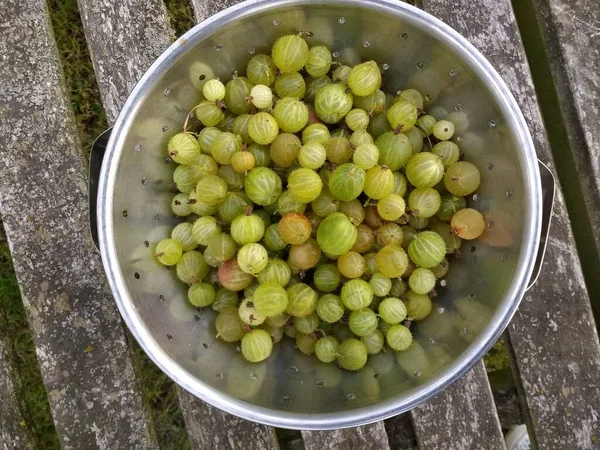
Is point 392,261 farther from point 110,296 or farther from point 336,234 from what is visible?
point 110,296

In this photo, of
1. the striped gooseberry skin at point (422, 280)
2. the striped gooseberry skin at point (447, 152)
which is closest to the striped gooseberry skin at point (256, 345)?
the striped gooseberry skin at point (422, 280)

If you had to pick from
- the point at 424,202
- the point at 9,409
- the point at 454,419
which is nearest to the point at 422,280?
the point at 424,202

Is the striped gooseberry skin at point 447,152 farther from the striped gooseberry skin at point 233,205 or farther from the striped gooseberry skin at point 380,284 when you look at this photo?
the striped gooseberry skin at point 233,205

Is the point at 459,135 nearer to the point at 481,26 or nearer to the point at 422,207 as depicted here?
the point at 422,207

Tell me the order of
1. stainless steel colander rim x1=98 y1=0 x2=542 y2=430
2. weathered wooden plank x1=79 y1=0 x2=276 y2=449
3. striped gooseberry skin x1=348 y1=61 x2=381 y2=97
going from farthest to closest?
weathered wooden plank x1=79 y1=0 x2=276 y2=449 → striped gooseberry skin x1=348 y1=61 x2=381 y2=97 → stainless steel colander rim x1=98 y1=0 x2=542 y2=430

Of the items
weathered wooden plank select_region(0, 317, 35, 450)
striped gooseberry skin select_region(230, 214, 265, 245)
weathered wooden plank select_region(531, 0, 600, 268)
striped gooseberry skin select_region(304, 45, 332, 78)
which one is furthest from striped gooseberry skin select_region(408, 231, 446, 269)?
weathered wooden plank select_region(0, 317, 35, 450)

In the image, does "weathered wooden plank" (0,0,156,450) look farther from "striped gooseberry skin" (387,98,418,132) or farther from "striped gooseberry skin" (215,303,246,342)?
"striped gooseberry skin" (387,98,418,132)

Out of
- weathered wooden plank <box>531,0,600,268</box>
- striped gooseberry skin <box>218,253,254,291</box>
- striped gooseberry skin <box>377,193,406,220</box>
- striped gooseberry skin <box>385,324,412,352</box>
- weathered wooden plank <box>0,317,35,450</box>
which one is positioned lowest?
weathered wooden plank <box>0,317,35,450</box>

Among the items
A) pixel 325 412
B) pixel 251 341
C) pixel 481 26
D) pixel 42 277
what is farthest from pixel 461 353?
pixel 42 277
